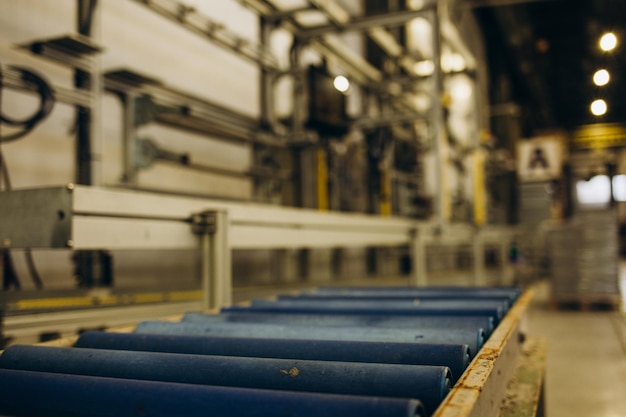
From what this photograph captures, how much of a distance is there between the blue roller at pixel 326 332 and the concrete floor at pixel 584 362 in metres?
1.56

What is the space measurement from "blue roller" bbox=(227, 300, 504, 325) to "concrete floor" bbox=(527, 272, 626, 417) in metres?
1.08

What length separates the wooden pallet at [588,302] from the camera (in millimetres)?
6168

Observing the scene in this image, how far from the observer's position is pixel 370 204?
6930 millimetres

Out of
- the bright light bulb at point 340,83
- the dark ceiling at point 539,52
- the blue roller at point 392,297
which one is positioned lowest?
the blue roller at point 392,297

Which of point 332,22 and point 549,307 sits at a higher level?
point 332,22

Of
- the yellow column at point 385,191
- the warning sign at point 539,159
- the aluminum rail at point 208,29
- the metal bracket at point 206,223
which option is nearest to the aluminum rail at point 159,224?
the metal bracket at point 206,223

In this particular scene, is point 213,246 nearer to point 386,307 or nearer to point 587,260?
point 386,307

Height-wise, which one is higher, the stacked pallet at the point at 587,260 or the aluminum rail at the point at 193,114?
the aluminum rail at the point at 193,114

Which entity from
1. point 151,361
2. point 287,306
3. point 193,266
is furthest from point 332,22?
point 151,361

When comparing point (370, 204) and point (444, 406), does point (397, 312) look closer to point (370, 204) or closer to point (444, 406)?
point (444, 406)

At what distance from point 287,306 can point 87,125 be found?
1.66m

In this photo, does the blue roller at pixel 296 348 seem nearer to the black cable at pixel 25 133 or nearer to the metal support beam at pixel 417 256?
the black cable at pixel 25 133

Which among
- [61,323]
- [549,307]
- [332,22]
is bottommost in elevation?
[549,307]

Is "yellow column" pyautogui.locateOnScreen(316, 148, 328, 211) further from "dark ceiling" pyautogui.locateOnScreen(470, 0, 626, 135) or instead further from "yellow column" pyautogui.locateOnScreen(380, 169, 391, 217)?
"dark ceiling" pyautogui.locateOnScreen(470, 0, 626, 135)
